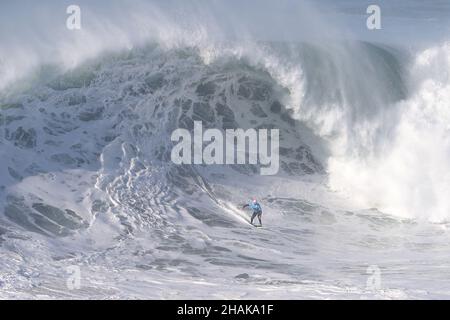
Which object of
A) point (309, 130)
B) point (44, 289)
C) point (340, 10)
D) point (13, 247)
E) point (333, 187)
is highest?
A: point (340, 10)

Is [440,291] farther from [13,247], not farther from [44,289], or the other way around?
[13,247]

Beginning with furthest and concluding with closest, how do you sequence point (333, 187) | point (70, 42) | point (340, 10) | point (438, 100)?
point (340, 10) < point (70, 42) < point (438, 100) < point (333, 187)

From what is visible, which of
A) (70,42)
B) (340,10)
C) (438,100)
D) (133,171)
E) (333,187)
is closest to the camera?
(133,171)

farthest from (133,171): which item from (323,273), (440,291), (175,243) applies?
(440,291)

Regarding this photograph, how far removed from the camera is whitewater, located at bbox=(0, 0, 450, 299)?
43.2 feet

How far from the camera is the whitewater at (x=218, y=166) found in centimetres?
1318

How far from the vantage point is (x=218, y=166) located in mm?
18641

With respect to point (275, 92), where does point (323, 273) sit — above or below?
below

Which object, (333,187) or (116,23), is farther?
(116,23)

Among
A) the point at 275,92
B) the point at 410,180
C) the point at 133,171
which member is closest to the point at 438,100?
the point at 410,180

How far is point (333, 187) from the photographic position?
18562 millimetres

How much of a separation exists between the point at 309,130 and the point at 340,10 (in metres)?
9.61

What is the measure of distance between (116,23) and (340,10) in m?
9.67

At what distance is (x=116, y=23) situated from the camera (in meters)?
22.2
